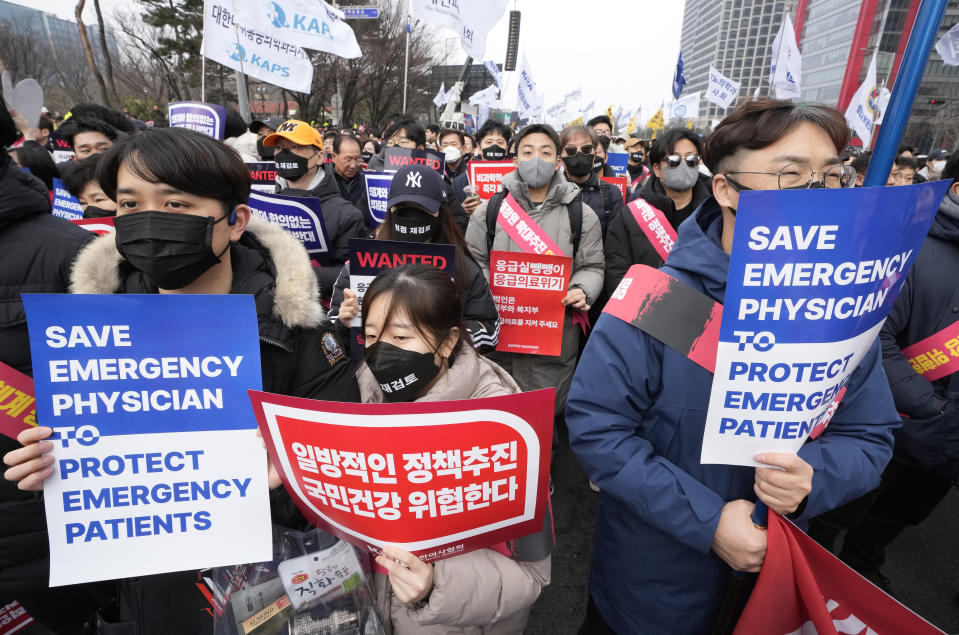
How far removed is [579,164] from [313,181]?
2.37m

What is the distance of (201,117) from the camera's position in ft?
18.9

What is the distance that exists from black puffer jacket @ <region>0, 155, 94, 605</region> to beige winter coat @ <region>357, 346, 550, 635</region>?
51.7 inches

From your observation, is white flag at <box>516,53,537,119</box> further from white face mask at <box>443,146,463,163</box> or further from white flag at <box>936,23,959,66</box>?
white flag at <box>936,23,959,66</box>

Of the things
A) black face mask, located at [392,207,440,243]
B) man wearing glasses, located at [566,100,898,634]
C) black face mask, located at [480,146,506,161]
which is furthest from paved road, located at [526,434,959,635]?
black face mask, located at [480,146,506,161]

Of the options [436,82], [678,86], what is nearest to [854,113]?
[678,86]

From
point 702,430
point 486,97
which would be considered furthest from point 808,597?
point 486,97

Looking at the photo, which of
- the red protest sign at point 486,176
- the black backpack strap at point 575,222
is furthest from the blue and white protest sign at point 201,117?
the black backpack strap at point 575,222

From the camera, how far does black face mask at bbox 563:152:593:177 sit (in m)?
4.52

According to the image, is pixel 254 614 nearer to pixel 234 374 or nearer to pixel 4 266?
pixel 234 374

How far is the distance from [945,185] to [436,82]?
50639mm

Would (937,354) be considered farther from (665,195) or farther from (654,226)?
(665,195)

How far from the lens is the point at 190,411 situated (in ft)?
4.55

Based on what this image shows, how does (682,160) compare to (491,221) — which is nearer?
(491,221)

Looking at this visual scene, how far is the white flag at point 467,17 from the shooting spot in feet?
22.2
